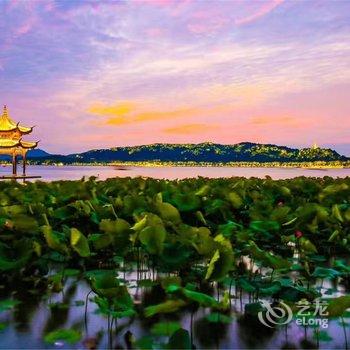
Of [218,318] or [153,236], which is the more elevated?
[153,236]

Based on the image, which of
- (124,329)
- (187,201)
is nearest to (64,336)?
(124,329)

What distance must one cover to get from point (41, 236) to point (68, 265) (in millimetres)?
510

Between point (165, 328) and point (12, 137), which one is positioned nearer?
point (165, 328)

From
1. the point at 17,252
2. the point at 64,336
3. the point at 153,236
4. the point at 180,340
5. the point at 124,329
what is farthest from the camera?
the point at 17,252

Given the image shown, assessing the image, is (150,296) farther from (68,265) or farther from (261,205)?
(261,205)

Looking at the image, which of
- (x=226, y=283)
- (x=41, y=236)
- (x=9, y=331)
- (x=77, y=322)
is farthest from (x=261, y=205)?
(x=9, y=331)

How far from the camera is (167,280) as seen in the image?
114 inches

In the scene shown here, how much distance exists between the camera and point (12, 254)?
4.10m

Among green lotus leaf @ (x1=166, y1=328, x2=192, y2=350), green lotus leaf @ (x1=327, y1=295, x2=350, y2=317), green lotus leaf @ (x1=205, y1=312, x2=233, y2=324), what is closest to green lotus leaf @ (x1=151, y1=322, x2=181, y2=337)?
green lotus leaf @ (x1=205, y1=312, x2=233, y2=324)

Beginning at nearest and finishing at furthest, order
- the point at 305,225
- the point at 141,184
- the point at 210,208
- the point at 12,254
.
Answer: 1. the point at 12,254
2. the point at 305,225
3. the point at 210,208
4. the point at 141,184

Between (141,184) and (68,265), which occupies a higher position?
(141,184)

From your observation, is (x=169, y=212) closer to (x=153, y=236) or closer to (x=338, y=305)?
(x=153, y=236)

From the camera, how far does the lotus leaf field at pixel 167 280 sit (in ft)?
10.3

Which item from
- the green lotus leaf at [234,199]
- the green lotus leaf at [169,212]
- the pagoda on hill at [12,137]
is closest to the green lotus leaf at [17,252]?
the green lotus leaf at [169,212]
